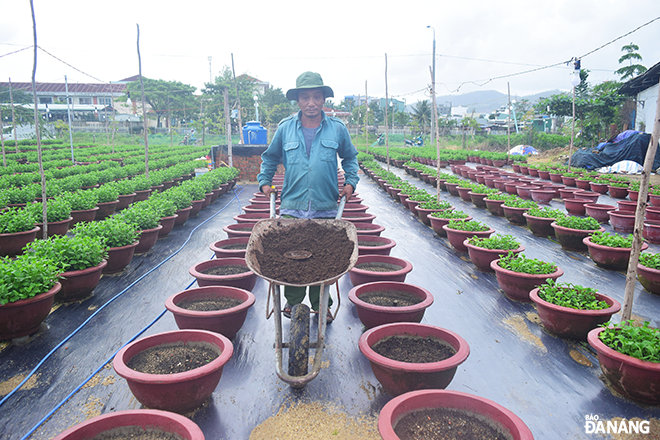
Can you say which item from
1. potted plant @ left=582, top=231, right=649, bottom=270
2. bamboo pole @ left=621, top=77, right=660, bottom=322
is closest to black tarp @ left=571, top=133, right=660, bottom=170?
potted plant @ left=582, top=231, right=649, bottom=270

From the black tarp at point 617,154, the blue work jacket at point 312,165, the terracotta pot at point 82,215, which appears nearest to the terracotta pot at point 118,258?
the blue work jacket at point 312,165

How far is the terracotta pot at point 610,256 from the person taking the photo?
4.37m

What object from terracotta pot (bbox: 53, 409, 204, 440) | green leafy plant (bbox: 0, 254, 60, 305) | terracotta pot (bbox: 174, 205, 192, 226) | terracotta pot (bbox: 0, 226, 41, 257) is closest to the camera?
terracotta pot (bbox: 53, 409, 204, 440)

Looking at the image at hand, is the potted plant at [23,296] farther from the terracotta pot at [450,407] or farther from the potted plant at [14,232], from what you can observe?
the terracotta pot at [450,407]

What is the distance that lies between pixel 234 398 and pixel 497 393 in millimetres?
1728

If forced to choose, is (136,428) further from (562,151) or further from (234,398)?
(562,151)

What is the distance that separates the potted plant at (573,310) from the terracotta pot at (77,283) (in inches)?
162

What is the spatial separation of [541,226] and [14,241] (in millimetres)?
7452

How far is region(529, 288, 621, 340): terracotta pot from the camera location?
2.85m

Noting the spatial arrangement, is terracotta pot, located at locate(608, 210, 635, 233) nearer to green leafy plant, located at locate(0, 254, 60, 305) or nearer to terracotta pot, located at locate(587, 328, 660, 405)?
terracotta pot, located at locate(587, 328, 660, 405)

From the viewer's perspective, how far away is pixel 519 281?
3693 millimetres

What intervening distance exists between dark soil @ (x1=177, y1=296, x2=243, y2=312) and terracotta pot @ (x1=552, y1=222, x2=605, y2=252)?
15.1 ft

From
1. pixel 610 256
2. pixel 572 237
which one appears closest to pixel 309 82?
pixel 610 256

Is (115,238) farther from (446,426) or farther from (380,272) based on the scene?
(446,426)
